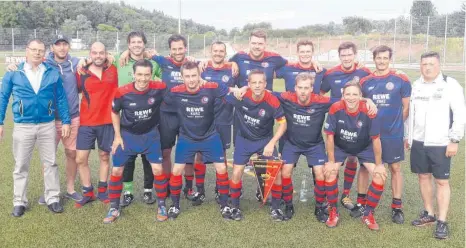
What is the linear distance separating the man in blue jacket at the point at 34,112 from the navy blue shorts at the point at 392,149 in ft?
12.2

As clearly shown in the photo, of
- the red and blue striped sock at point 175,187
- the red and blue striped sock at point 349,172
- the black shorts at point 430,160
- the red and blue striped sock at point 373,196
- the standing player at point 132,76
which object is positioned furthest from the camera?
the red and blue striped sock at point 349,172

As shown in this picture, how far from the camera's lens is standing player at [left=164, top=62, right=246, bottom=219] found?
4.98 metres

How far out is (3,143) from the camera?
8359 mm

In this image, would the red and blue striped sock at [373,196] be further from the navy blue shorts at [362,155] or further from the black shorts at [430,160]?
the black shorts at [430,160]

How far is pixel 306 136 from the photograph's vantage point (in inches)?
195

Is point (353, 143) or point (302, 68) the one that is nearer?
point (353, 143)

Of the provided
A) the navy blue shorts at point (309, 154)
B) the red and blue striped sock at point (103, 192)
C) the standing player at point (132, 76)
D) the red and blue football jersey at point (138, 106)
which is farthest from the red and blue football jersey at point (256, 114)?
the red and blue striped sock at point (103, 192)

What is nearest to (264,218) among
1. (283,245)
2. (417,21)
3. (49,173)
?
(283,245)

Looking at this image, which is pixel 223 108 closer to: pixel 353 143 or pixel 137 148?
pixel 137 148

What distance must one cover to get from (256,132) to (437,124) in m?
1.98

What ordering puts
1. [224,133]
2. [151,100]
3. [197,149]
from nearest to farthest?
1. [151,100]
2. [197,149]
3. [224,133]

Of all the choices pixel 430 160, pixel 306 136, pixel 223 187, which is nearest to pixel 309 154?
pixel 306 136

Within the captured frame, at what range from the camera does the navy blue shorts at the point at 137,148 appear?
4926 mm

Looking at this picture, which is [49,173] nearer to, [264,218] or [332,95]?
[264,218]
